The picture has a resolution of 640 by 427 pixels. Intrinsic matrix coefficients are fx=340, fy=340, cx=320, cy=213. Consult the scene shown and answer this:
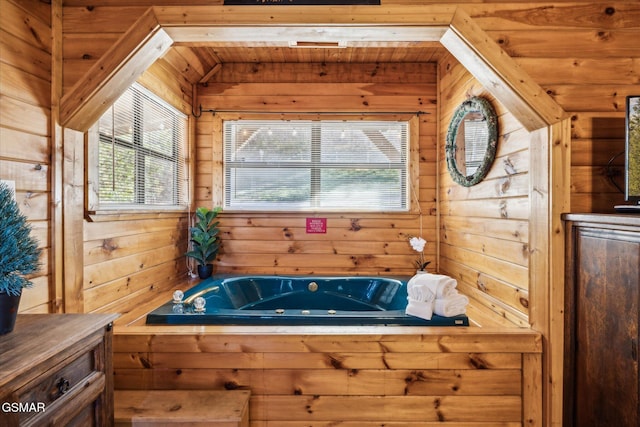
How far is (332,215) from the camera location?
3035mm

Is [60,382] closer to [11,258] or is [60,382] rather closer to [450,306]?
[11,258]

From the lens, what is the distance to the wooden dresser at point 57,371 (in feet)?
2.84

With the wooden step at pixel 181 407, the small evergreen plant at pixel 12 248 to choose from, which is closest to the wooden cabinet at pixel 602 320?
the wooden step at pixel 181 407

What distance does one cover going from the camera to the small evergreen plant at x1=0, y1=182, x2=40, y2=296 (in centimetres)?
101

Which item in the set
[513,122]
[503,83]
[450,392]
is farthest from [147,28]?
[450,392]

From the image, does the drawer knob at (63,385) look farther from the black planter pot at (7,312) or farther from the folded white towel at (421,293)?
the folded white towel at (421,293)

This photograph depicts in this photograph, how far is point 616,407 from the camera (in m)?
1.29

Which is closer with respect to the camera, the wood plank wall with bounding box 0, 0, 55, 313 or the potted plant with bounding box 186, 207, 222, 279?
the wood plank wall with bounding box 0, 0, 55, 313

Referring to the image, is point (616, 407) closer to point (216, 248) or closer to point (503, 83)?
point (503, 83)

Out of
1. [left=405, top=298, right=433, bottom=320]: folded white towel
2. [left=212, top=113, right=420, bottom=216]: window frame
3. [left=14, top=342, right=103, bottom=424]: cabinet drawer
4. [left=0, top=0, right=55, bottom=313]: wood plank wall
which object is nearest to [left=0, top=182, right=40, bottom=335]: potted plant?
[left=14, top=342, right=103, bottom=424]: cabinet drawer

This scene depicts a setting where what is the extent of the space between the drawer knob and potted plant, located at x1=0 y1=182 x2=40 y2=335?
0.23 m

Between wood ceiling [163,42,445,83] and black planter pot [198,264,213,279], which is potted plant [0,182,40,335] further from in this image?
wood ceiling [163,42,445,83]

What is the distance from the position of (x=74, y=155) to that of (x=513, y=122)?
2290 millimetres

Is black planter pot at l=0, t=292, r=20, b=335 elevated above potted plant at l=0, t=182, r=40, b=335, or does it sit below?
below
